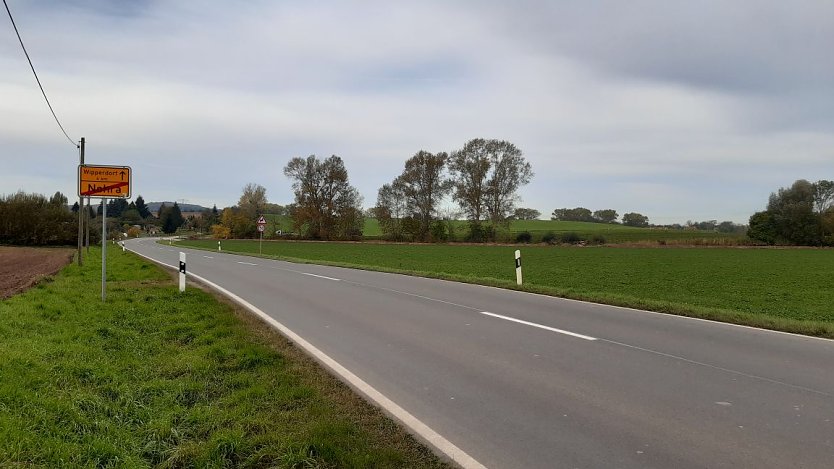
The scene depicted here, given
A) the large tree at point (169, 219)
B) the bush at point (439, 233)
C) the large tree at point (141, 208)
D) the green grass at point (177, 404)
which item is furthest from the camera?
the large tree at point (141, 208)

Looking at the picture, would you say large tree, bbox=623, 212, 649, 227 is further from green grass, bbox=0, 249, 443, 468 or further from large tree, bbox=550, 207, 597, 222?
green grass, bbox=0, 249, 443, 468

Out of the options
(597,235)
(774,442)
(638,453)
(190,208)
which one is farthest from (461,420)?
(190,208)

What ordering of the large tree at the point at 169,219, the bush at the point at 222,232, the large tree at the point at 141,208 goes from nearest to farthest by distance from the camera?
the bush at the point at 222,232, the large tree at the point at 169,219, the large tree at the point at 141,208

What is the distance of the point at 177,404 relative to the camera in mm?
4902

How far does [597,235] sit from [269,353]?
6782 cm

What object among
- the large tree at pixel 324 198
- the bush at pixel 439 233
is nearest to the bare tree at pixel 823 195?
the bush at pixel 439 233

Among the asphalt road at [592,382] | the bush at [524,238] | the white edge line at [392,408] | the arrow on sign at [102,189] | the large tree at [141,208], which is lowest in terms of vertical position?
the white edge line at [392,408]

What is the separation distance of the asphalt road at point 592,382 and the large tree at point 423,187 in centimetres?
6714

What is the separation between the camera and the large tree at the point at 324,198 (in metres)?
82.8

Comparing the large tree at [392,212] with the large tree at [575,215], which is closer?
the large tree at [392,212]

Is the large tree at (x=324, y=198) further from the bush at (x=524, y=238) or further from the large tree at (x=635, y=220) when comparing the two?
the large tree at (x=635, y=220)

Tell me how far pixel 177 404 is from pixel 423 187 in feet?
242

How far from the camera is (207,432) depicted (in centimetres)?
424

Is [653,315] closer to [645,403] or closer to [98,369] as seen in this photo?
→ [645,403]
